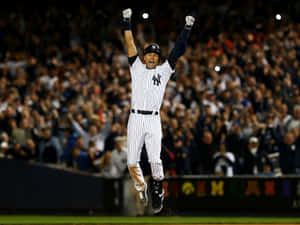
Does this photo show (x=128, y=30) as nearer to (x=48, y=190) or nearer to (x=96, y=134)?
(x=96, y=134)

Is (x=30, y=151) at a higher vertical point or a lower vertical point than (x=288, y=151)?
higher

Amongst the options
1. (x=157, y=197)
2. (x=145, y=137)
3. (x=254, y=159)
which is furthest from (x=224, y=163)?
(x=145, y=137)

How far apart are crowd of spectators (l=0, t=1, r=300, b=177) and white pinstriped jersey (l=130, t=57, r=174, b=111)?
5.05 m

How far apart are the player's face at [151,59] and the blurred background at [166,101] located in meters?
4.80

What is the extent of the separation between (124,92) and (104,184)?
272cm

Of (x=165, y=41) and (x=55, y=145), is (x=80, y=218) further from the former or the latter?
(x=165, y=41)

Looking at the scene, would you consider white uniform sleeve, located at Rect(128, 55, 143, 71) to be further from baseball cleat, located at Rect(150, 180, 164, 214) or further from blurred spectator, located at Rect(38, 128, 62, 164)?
blurred spectator, located at Rect(38, 128, 62, 164)

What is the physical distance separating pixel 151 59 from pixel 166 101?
8.09m

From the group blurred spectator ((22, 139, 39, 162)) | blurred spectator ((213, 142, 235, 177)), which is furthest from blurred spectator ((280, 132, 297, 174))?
blurred spectator ((22, 139, 39, 162))

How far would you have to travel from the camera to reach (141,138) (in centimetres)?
1064

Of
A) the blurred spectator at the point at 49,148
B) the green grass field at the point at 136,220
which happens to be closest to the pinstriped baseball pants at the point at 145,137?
the green grass field at the point at 136,220

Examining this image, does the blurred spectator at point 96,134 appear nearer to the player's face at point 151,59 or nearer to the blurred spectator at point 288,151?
the blurred spectator at point 288,151

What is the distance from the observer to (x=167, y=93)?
18984mm

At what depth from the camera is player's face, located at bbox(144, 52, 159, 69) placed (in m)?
10.5
